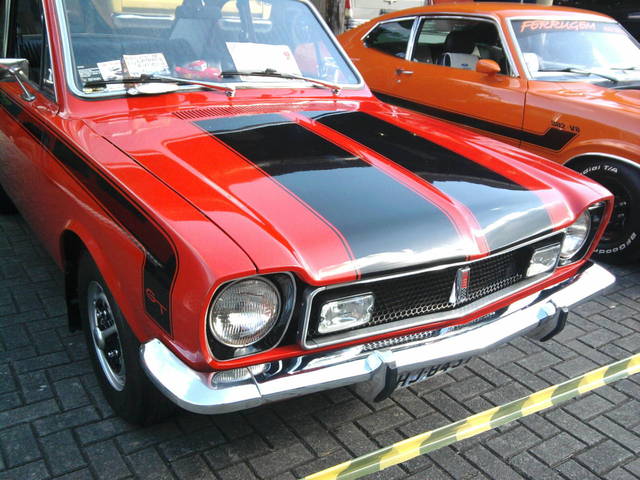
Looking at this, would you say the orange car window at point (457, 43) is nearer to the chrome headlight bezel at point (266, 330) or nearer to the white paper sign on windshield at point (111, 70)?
the white paper sign on windshield at point (111, 70)

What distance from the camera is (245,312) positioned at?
2.04 meters

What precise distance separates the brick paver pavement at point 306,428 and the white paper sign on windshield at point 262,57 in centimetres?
165

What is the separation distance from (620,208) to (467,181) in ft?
7.47

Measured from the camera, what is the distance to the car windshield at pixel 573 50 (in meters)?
4.92

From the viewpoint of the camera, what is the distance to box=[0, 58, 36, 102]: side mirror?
3.18 metres

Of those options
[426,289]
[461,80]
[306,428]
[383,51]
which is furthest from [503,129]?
[306,428]

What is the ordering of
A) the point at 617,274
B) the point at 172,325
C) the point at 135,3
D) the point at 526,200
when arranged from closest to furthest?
the point at 172,325 → the point at 526,200 → the point at 135,3 → the point at 617,274

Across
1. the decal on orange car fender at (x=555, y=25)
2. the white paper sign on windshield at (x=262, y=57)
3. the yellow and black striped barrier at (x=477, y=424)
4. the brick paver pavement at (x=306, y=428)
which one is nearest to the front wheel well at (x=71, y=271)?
the brick paver pavement at (x=306, y=428)

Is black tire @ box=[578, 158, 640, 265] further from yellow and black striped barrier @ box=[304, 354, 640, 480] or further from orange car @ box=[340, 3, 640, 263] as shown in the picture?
yellow and black striped barrier @ box=[304, 354, 640, 480]

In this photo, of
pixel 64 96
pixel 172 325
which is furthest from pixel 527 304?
Answer: pixel 64 96

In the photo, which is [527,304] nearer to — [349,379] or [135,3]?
[349,379]

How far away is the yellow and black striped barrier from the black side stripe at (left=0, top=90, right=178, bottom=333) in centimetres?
84

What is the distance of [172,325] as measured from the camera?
2.04m

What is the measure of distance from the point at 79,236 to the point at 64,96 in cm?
74
